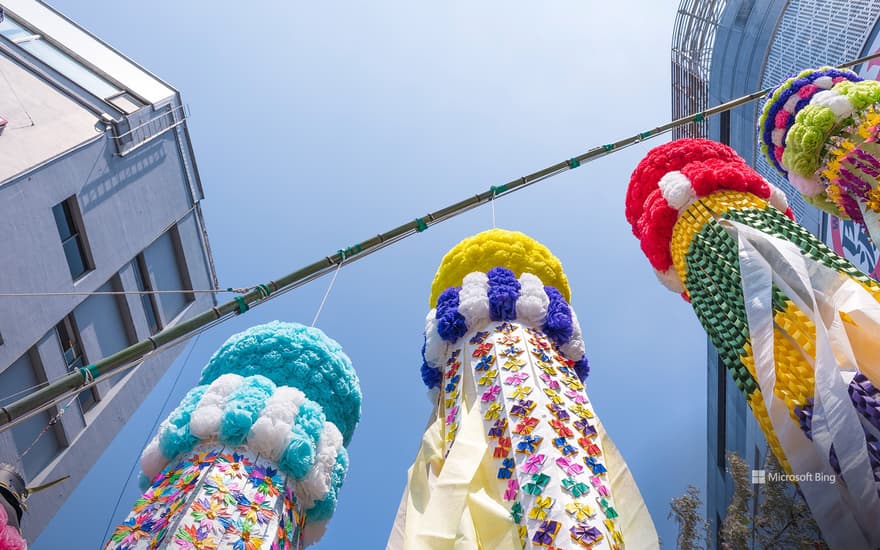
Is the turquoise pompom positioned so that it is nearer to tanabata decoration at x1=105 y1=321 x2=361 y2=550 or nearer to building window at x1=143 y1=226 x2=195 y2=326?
tanabata decoration at x1=105 y1=321 x2=361 y2=550

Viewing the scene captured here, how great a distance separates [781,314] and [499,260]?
2.07 meters

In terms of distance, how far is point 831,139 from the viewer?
454cm

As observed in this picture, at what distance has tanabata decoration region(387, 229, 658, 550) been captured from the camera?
2.98 metres

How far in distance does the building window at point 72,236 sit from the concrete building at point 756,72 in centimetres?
895

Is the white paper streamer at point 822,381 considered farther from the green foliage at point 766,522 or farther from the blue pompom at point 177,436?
the blue pompom at point 177,436

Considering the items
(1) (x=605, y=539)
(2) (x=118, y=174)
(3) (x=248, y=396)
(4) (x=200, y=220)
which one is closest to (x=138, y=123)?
(2) (x=118, y=174)

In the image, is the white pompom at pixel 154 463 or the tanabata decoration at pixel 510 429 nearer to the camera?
the tanabata decoration at pixel 510 429

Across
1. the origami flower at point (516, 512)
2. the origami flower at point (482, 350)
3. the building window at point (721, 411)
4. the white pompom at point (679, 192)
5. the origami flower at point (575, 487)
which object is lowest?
the building window at point (721, 411)

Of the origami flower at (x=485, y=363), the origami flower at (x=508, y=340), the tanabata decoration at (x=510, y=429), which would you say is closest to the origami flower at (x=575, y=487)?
the tanabata decoration at (x=510, y=429)

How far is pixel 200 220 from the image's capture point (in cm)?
1095

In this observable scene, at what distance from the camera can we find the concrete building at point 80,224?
6566 millimetres

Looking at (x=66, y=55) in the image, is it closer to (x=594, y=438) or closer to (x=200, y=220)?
(x=200, y=220)

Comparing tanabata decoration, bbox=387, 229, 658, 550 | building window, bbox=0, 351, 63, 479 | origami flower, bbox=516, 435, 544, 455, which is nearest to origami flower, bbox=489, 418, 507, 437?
tanabata decoration, bbox=387, 229, 658, 550

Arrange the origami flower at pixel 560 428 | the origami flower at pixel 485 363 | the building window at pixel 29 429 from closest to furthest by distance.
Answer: the origami flower at pixel 560 428 → the origami flower at pixel 485 363 → the building window at pixel 29 429
